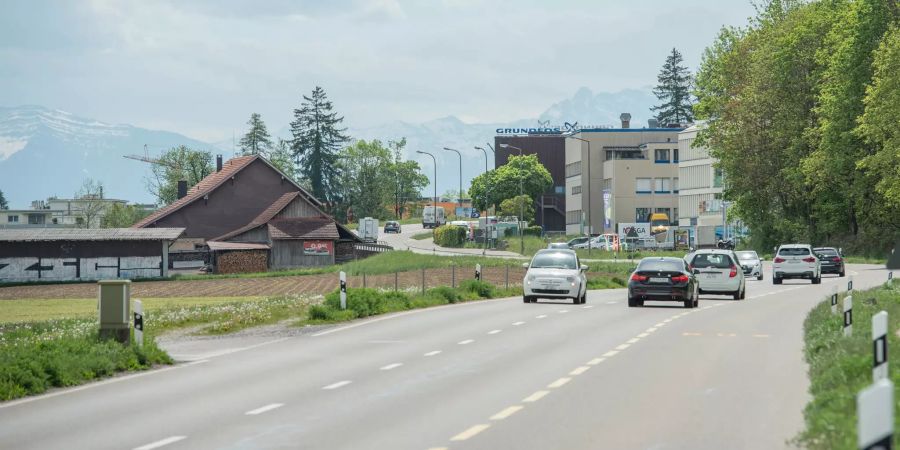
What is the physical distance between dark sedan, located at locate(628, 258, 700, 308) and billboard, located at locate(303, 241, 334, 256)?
2569 inches

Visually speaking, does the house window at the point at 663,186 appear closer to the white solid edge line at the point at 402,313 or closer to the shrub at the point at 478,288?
the shrub at the point at 478,288

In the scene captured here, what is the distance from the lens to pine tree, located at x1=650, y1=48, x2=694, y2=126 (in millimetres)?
186625

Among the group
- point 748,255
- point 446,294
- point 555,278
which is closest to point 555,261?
point 555,278

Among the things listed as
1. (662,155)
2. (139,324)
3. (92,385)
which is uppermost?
(662,155)

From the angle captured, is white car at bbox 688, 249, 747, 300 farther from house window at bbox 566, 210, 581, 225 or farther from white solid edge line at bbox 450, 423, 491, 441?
house window at bbox 566, 210, 581, 225

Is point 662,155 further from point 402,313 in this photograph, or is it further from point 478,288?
point 402,313

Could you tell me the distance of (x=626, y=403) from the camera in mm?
→ 14234

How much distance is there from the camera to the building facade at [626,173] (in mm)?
161875

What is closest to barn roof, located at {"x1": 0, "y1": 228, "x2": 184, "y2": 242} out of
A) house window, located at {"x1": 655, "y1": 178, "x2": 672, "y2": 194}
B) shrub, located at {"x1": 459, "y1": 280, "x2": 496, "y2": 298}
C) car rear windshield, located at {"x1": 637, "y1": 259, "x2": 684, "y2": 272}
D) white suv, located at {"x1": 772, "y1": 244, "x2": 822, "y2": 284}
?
white suv, located at {"x1": 772, "y1": 244, "x2": 822, "y2": 284}

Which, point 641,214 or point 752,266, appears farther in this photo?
point 641,214

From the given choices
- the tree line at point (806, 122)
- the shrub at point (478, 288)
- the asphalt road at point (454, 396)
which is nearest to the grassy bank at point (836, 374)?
the asphalt road at point (454, 396)

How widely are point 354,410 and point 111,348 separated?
7116 mm

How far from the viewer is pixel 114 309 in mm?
20797

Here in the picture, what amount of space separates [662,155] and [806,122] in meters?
77.2
